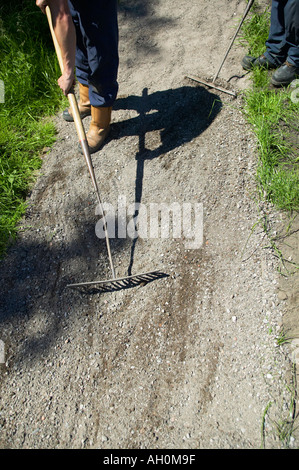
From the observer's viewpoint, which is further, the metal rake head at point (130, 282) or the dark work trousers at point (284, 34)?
the dark work trousers at point (284, 34)

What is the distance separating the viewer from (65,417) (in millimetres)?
1959

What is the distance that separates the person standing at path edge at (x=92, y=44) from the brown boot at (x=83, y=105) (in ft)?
0.25

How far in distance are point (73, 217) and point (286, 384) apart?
1786 millimetres

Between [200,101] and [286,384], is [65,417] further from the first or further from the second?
[200,101]

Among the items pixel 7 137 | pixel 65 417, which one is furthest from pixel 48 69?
pixel 65 417

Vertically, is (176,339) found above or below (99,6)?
below

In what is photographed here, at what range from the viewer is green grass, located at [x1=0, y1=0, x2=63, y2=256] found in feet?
9.21

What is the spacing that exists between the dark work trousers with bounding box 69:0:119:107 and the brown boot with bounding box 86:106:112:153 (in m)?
0.11

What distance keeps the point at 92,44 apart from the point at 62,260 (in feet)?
4.80

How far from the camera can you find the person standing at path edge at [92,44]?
6.52 ft

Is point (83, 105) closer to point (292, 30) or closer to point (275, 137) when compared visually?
point (275, 137)

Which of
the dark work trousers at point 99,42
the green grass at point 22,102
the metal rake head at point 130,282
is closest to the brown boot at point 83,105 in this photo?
the green grass at point 22,102

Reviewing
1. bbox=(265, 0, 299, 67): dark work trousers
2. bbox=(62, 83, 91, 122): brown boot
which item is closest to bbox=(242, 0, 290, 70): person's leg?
bbox=(265, 0, 299, 67): dark work trousers

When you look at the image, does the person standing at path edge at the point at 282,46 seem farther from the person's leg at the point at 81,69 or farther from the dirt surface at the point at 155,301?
the person's leg at the point at 81,69
